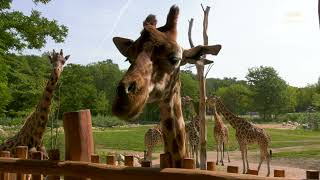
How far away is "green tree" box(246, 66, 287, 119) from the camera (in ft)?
210

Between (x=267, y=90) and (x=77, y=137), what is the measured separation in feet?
206

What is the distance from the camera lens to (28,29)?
13.9 m

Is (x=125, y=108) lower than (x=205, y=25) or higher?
lower

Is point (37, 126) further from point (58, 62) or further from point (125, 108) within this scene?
point (125, 108)

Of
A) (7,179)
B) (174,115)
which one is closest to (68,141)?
(174,115)

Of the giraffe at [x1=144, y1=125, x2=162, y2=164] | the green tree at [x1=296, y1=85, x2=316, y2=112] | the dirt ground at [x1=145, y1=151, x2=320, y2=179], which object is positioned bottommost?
the dirt ground at [x1=145, y1=151, x2=320, y2=179]

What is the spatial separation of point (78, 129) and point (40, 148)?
4047 millimetres

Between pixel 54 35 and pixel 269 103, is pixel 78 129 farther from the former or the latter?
pixel 269 103

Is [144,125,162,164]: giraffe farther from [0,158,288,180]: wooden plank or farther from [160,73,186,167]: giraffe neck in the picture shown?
[160,73,186,167]: giraffe neck

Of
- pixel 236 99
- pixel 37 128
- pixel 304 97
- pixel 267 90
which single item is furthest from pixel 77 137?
pixel 304 97

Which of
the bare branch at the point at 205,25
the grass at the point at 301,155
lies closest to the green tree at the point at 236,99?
the grass at the point at 301,155

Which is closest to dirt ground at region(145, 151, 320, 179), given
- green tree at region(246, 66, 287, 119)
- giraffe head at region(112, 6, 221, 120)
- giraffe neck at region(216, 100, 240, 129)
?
giraffe neck at region(216, 100, 240, 129)

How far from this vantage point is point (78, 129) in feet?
11.7

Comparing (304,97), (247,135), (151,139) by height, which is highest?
(304,97)
